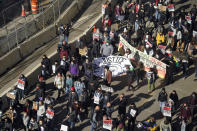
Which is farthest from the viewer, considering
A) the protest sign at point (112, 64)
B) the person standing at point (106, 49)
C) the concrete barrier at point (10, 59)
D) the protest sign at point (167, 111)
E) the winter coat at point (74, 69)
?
the concrete barrier at point (10, 59)

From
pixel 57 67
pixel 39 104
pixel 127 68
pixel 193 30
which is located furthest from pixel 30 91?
pixel 193 30

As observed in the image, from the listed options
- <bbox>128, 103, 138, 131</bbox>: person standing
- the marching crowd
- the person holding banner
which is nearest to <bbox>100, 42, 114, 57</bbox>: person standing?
the marching crowd

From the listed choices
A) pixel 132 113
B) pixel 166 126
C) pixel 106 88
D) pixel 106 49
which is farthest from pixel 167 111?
pixel 106 49

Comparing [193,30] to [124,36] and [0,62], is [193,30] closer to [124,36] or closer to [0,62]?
[124,36]

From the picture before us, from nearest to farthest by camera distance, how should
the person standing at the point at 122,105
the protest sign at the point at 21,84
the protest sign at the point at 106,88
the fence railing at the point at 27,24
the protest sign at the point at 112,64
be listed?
the person standing at the point at 122,105
the protest sign at the point at 106,88
the protest sign at the point at 21,84
the protest sign at the point at 112,64
the fence railing at the point at 27,24

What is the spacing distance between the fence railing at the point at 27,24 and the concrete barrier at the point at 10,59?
1.59ft

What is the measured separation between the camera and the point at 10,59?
27.9 metres

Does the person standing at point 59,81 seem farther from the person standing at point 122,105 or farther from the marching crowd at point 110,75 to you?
the person standing at point 122,105

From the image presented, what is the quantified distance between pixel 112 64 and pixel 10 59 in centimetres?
683

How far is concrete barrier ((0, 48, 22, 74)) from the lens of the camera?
2748cm

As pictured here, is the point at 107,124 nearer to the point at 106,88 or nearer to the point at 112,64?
the point at 106,88

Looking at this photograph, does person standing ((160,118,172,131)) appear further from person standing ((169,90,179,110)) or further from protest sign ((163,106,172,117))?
person standing ((169,90,179,110))

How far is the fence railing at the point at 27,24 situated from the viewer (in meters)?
28.3

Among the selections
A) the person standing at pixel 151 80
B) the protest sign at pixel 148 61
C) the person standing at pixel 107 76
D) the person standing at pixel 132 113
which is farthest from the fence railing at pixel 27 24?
the person standing at pixel 132 113
